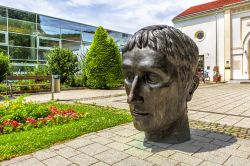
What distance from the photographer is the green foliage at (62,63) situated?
49.9ft

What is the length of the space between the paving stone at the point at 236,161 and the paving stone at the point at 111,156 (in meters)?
1.32

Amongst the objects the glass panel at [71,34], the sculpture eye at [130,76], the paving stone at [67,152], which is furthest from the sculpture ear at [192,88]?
the glass panel at [71,34]

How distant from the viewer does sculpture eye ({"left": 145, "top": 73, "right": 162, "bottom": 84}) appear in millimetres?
2935

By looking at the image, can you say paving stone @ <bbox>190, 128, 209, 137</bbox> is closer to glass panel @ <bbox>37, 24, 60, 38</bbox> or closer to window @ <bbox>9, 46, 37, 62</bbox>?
window @ <bbox>9, 46, 37, 62</bbox>

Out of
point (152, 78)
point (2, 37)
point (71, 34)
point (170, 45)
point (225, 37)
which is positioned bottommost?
point (152, 78)

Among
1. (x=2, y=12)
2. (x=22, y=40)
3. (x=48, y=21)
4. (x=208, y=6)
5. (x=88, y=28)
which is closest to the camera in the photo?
(x=2, y=12)

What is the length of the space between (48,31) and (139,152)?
1941 cm

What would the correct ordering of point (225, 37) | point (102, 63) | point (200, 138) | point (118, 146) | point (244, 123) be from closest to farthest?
point (118, 146) < point (200, 138) < point (244, 123) < point (102, 63) < point (225, 37)

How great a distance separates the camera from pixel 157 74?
115 inches

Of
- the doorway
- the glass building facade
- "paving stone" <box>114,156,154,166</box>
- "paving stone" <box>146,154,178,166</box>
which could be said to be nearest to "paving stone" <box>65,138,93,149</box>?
"paving stone" <box>114,156,154,166</box>

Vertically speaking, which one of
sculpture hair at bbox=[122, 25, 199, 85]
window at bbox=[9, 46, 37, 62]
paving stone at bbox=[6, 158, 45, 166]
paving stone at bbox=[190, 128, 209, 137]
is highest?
window at bbox=[9, 46, 37, 62]

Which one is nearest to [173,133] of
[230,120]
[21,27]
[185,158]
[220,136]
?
[185,158]

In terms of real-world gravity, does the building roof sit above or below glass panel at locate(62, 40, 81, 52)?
above

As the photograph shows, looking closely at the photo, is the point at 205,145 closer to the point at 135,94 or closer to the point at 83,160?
the point at 135,94
